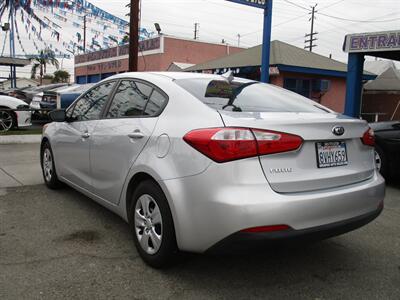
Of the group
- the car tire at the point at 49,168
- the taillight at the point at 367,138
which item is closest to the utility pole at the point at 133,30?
the car tire at the point at 49,168

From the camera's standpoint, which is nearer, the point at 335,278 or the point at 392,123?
the point at 335,278

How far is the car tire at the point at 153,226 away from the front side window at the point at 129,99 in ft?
2.42

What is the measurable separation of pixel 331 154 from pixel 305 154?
0.27m

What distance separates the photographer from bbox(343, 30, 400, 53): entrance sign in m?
10.4

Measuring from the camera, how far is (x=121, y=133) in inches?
142

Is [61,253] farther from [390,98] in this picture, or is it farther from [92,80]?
[92,80]

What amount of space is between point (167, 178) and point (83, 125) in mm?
1824

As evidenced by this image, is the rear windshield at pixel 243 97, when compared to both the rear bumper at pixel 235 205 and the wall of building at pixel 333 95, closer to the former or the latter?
the rear bumper at pixel 235 205

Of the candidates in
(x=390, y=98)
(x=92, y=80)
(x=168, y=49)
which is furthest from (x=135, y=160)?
(x=92, y=80)

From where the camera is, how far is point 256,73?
60.9ft

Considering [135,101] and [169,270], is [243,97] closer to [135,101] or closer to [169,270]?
[135,101]

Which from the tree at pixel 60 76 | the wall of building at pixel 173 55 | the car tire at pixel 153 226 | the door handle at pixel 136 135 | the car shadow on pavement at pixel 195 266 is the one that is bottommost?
the car shadow on pavement at pixel 195 266

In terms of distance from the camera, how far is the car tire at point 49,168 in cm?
539

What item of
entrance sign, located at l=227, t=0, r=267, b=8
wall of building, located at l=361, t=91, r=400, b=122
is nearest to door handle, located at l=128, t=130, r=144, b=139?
entrance sign, located at l=227, t=0, r=267, b=8
